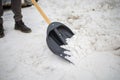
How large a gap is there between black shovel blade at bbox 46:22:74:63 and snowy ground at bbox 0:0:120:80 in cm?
10

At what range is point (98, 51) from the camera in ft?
8.55

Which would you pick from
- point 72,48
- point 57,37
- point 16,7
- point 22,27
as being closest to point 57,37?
point 57,37

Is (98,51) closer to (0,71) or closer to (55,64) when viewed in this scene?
(55,64)

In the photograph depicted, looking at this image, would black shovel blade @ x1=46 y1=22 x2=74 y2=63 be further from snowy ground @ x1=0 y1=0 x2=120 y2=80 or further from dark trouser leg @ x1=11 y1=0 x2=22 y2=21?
dark trouser leg @ x1=11 y1=0 x2=22 y2=21

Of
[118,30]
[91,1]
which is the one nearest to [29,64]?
[118,30]

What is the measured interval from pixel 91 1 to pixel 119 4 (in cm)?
59

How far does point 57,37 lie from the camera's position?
270 centimetres

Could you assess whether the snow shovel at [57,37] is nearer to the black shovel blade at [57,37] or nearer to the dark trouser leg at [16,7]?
the black shovel blade at [57,37]

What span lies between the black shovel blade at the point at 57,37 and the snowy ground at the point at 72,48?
3.9 inches

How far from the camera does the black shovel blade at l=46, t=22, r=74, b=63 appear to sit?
2.49 meters

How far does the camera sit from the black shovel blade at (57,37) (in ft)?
8.17

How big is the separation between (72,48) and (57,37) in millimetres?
294

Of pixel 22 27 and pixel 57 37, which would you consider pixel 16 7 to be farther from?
pixel 57 37

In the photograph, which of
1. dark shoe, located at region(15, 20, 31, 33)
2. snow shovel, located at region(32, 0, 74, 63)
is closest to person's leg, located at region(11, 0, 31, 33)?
dark shoe, located at region(15, 20, 31, 33)
